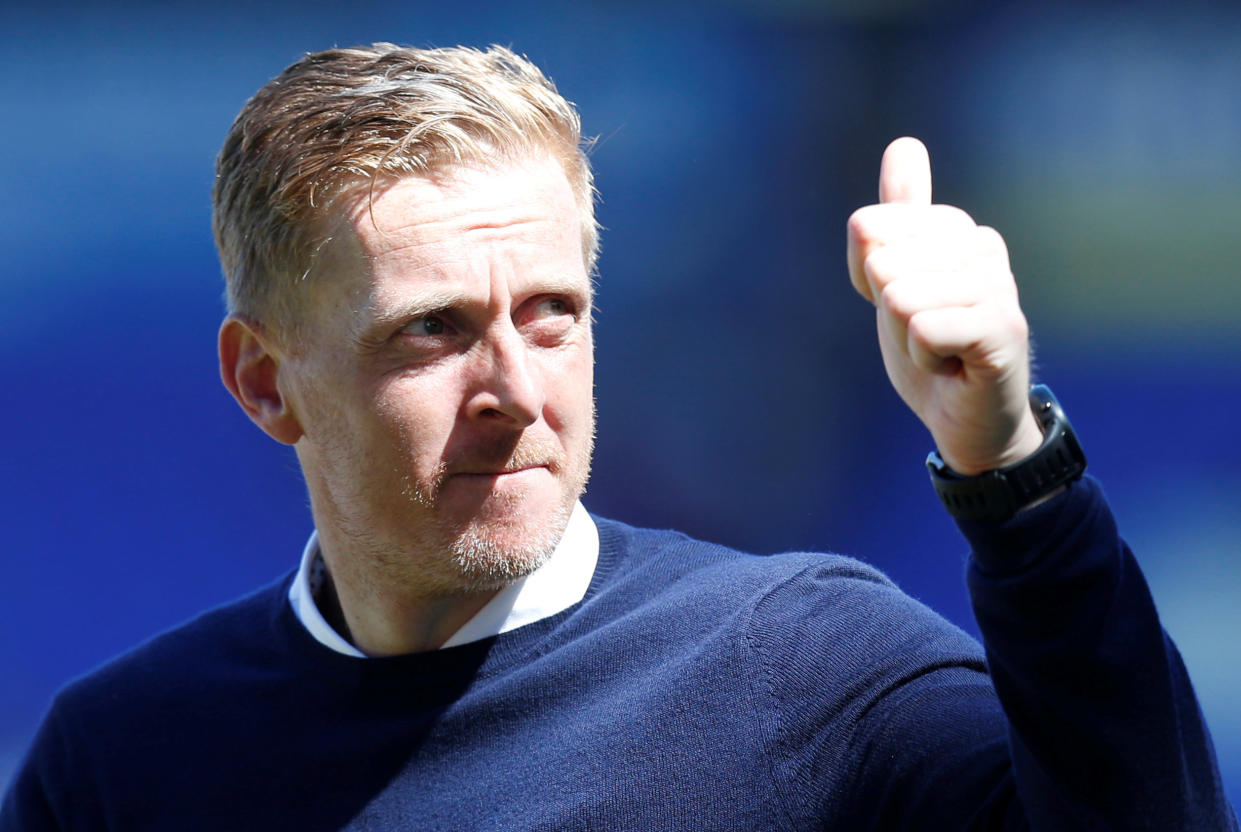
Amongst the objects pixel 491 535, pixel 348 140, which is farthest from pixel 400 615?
pixel 348 140

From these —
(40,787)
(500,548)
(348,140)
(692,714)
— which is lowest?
(40,787)

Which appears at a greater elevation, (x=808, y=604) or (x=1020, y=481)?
(x=1020, y=481)

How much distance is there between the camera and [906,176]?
1.00 meters

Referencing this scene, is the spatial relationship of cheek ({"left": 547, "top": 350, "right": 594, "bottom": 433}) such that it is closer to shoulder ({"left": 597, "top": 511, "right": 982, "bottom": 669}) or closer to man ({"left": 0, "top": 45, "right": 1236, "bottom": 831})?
man ({"left": 0, "top": 45, "right": 1236, "bottom": 831})

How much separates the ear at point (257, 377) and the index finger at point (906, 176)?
92 centimetres

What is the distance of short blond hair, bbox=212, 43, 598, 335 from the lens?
1.48 m

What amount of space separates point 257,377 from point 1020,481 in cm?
110

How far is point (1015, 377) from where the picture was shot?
0.90 metres

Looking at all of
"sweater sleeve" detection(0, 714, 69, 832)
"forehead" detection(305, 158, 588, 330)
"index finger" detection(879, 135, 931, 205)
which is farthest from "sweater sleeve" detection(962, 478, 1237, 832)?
"sweater sleeve" detection(0, 714, 69, 832)

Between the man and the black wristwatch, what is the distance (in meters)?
0.03

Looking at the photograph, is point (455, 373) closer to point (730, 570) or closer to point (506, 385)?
point (506, 385)

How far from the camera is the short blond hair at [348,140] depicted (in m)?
1.48

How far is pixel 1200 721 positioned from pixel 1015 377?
301 millimetres

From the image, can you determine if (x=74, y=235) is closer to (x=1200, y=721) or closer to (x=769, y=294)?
(x=769, y=294)
